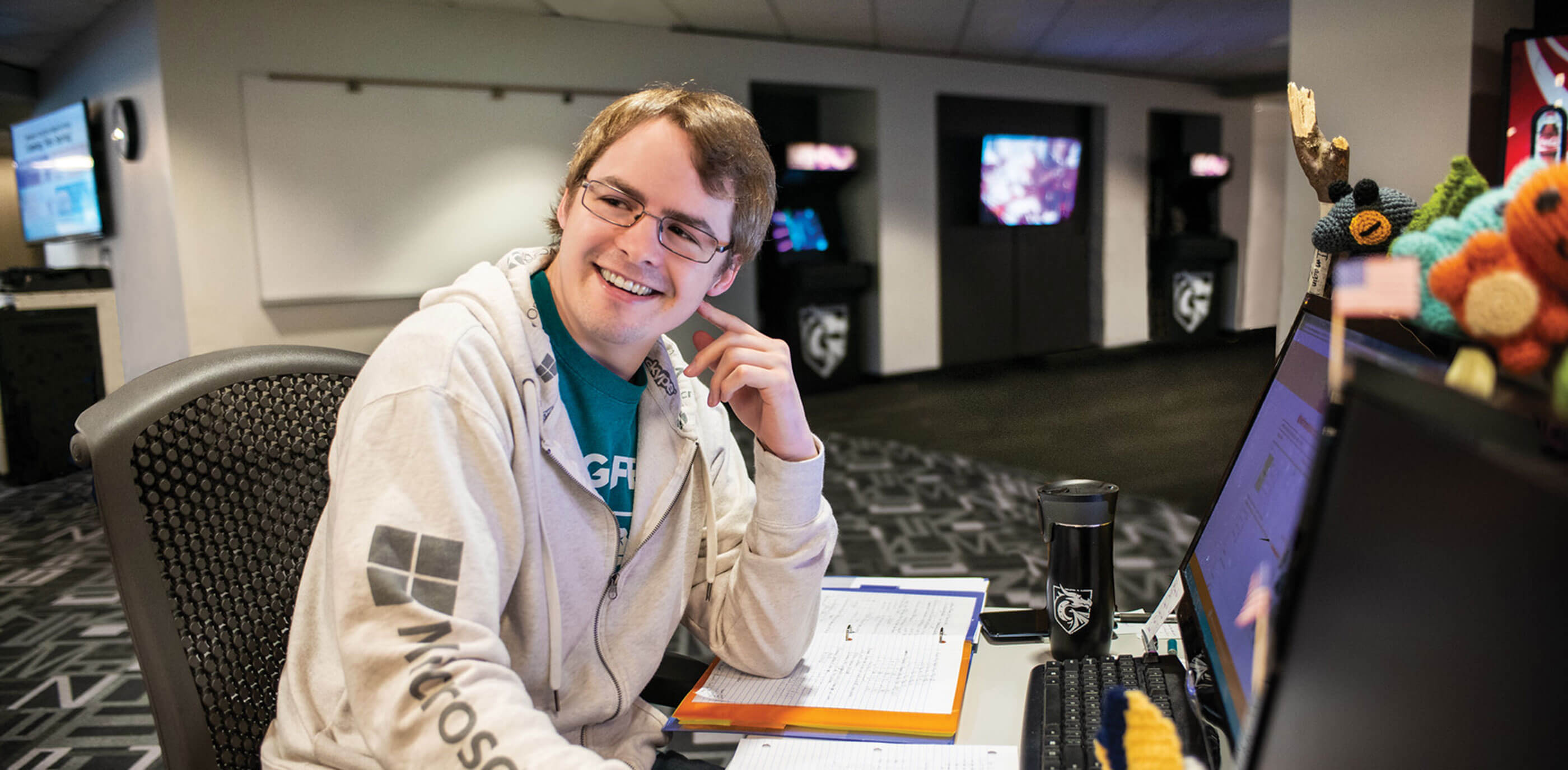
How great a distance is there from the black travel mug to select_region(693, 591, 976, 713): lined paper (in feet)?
0.41

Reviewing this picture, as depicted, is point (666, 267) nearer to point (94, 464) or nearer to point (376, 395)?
point (376, 395)

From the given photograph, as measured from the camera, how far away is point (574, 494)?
3.28 ft

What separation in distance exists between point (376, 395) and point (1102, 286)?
8.74 meters

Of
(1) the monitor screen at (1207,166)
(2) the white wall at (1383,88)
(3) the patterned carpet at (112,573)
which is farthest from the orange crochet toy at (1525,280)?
(1) the monitor screen at (1207,166)

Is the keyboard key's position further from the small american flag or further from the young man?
the small american flag

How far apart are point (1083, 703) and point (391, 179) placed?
5.69 metres

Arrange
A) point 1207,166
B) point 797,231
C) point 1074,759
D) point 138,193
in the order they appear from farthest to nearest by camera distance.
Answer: point 1207,166 → point 797,231 → point 138,193 → point 1074,759

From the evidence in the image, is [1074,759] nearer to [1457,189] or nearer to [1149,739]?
[1149,739]

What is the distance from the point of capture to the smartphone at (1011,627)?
1.11 metres

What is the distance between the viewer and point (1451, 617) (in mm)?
316

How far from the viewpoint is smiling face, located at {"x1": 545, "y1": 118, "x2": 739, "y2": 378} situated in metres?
1.03

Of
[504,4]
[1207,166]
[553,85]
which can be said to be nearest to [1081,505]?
[504,4]

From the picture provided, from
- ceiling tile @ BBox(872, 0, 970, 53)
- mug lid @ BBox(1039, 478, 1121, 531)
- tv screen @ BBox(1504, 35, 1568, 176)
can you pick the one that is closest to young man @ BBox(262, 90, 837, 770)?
mug lid @ BBox(1039, 478, 1121, 531)

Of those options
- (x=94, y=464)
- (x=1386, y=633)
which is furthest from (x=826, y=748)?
(x=94, y=464)
